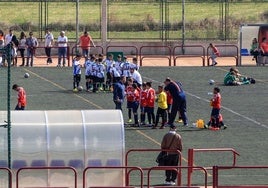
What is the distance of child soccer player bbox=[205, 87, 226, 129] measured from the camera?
127ft

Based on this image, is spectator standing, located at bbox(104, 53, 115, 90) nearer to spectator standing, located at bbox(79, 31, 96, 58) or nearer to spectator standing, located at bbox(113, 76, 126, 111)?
spectator standing, located at bbox(113, 76, 126, 111)

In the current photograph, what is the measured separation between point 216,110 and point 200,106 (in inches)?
214

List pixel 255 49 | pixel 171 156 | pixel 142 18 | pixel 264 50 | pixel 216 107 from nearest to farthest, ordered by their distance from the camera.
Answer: pixel 171 156
pixel 216 107
pixel 255 49
pixel 264 50
pixel 142 18

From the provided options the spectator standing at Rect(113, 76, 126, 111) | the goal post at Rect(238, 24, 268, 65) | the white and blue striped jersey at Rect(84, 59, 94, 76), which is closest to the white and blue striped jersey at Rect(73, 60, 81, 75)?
the white and blue striped jersey at Rect(84, 59, 94, 76)

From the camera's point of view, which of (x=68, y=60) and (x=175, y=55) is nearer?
(x=68, y=60)

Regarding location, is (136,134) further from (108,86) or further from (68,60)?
(68,60)

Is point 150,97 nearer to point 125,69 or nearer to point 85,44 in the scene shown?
point 125,69

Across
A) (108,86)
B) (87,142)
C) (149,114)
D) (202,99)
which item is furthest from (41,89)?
(87,142)

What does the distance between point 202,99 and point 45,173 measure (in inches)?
735

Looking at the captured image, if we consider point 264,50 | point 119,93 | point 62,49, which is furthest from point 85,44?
point 119,93

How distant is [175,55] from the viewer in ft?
203

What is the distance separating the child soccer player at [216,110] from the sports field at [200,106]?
0.39 metres

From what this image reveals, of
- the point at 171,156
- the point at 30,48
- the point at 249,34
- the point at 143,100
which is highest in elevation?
the point at 249,34

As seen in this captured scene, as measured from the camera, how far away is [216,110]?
38.8m
